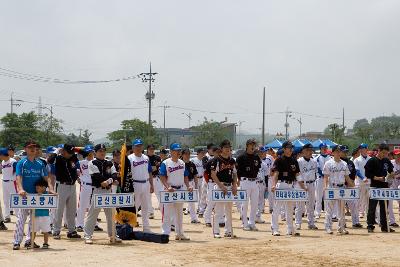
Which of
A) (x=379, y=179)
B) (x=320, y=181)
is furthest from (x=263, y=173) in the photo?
(x=379, y=179)

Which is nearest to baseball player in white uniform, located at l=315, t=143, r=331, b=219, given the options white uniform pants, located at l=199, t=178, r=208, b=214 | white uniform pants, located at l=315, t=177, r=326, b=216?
white uniform pants, located at l=315, t=177, r=326, b=216

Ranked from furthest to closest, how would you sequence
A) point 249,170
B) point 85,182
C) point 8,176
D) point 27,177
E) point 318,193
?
point 318,193 → point 8,176 → point 249,170 → point 85,182 → point 27,177

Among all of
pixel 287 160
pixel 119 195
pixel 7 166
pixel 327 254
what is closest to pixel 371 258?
pixel 327 254

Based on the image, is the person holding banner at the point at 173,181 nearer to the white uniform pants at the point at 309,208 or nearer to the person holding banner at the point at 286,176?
the person holding banner at the point at 286,176

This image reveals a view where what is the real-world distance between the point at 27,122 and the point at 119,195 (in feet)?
210

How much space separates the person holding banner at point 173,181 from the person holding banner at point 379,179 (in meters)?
4.89

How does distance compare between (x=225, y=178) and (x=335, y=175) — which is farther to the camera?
(x=335, y=175)

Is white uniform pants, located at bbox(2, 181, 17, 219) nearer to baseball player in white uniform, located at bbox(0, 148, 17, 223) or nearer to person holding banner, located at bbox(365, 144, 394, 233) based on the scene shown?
baseball player in white uniform, located at bbox(0, 148, 17, 223)

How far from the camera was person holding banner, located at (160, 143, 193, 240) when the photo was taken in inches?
563

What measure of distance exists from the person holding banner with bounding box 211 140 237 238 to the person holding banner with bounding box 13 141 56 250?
4024 millimetres

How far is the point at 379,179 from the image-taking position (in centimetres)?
1622

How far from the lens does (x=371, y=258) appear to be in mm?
11773

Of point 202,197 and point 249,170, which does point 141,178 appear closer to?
point 249,170

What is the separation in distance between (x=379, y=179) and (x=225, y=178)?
4243mm
